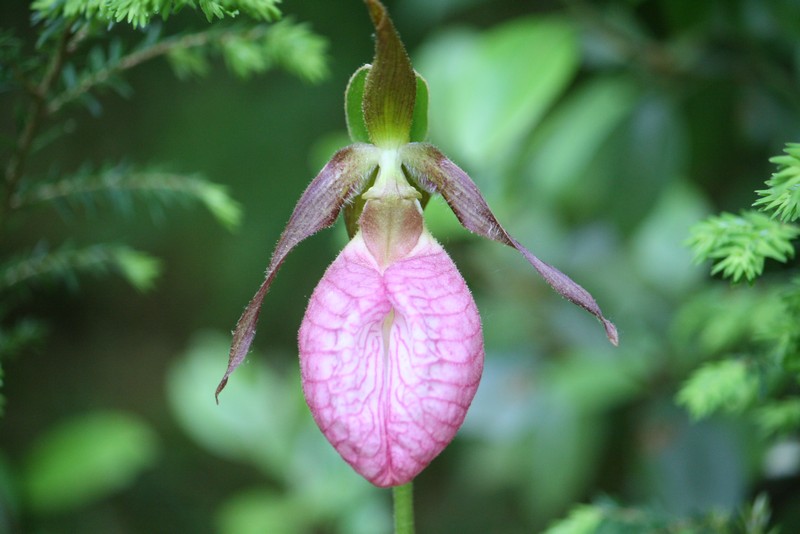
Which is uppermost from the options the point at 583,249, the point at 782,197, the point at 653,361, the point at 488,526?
the point at 782,197

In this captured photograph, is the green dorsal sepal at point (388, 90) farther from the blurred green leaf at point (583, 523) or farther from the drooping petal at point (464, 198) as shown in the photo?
the blurred green leaf at point (583, 523)

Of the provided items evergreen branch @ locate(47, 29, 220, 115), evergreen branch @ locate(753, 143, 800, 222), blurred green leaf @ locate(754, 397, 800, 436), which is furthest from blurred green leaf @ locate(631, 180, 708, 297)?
evergreen branch @ locate(47, 29, 220, 115)

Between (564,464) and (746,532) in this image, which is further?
Answer: (564,464)

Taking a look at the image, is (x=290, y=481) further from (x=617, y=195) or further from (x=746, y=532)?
(x=746, y=532)

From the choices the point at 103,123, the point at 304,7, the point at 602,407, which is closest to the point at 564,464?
the point at 602,407

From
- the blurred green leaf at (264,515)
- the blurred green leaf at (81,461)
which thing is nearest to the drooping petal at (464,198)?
the blurred green leaf at (264,515)

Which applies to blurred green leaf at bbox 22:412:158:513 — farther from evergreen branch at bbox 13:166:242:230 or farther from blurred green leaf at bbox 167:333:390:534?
evergreen branch at bbox 13:166:242:230

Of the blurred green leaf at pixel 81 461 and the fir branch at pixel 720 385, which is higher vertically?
the fir branch at pixel 720 385
